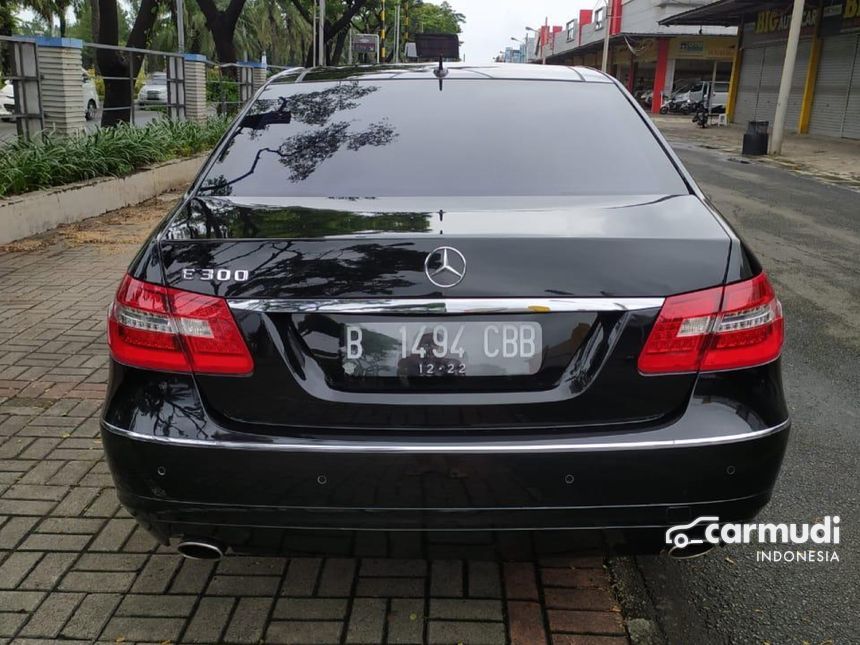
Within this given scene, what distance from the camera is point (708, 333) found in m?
2.23

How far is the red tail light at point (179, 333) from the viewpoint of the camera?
2213 millimetres

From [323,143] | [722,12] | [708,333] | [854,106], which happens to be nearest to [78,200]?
[323,143]

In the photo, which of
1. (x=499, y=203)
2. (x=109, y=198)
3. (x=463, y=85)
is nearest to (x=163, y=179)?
(x=109, y=198)

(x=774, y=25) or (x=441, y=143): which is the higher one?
(x=774, y=25)

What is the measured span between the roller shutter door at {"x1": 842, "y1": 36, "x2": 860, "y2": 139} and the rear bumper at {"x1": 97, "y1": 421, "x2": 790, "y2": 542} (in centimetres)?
2817

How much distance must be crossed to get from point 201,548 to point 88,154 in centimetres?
947

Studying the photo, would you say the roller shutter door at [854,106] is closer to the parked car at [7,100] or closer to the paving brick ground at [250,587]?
the parked car at [7,100]

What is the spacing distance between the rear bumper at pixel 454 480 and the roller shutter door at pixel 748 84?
117 ft

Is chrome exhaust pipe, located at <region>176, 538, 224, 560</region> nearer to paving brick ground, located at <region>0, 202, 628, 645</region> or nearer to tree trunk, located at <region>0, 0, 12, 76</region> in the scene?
paving brick ground, located at <region>0, 202, 628, 645</region>

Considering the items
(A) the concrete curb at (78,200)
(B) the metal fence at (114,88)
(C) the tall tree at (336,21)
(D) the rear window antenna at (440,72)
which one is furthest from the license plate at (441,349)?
(C) the tall tree at (336,21)

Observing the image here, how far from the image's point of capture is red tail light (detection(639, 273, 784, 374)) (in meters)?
2.21

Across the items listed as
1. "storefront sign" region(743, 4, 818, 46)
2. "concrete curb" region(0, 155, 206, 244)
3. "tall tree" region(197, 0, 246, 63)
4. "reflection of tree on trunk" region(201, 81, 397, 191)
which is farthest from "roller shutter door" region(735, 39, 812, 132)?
"reflection of tree on trunk" region(201, 81, 397, 191)

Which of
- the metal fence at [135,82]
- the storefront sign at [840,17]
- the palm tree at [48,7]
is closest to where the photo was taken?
the metal fence at [135,82]

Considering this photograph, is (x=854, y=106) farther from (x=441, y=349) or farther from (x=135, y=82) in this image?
(x=441, y=349)
